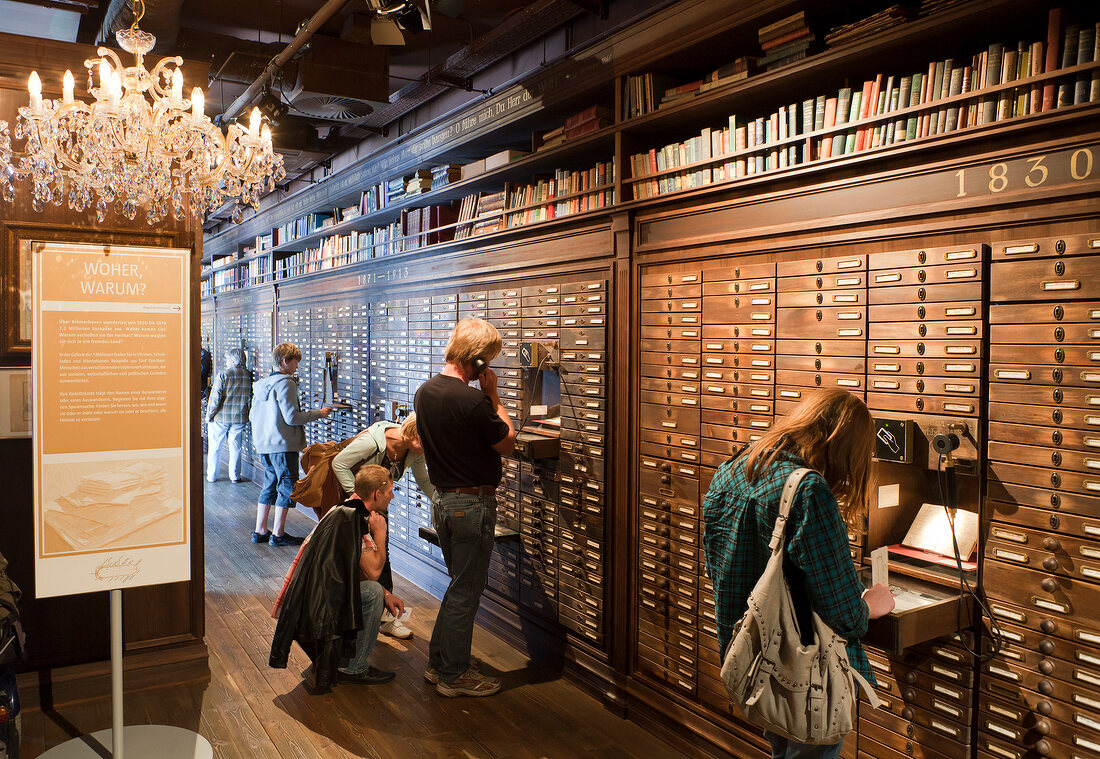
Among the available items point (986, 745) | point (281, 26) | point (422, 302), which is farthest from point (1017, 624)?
point (281, 26)

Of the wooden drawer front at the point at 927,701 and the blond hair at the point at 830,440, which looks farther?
the wooden drawer front at the point at 927,701

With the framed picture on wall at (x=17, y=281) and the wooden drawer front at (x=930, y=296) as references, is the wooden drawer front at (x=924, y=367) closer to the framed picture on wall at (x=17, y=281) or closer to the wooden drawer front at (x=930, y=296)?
the wooden drawer front at (x=930, y=296)

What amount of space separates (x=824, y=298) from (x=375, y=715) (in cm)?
261

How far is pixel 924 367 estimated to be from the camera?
8.08 ft

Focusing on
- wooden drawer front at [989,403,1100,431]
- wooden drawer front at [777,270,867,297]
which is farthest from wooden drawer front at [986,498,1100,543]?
wooden drawer front at [777,270,867,297]

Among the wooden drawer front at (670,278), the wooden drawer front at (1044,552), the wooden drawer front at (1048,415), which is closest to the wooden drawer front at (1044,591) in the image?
the wooden drawer front at (1044,552)

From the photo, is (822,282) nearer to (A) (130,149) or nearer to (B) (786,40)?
(B) (786,40)

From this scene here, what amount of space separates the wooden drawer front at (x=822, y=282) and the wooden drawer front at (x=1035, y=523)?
0.81m

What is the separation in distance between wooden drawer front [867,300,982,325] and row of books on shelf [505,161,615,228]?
149 centimetres

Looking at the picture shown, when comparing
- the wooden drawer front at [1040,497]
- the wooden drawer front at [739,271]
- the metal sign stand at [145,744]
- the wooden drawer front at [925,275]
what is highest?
the wooden drawer front at [739,271]

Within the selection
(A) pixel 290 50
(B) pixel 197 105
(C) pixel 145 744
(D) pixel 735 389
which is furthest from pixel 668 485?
(A) pixel 290 50

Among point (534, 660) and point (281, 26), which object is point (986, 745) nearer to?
point (534, 660)

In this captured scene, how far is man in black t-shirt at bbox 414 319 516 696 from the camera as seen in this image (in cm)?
358

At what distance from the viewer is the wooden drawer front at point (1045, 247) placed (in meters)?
2.08
